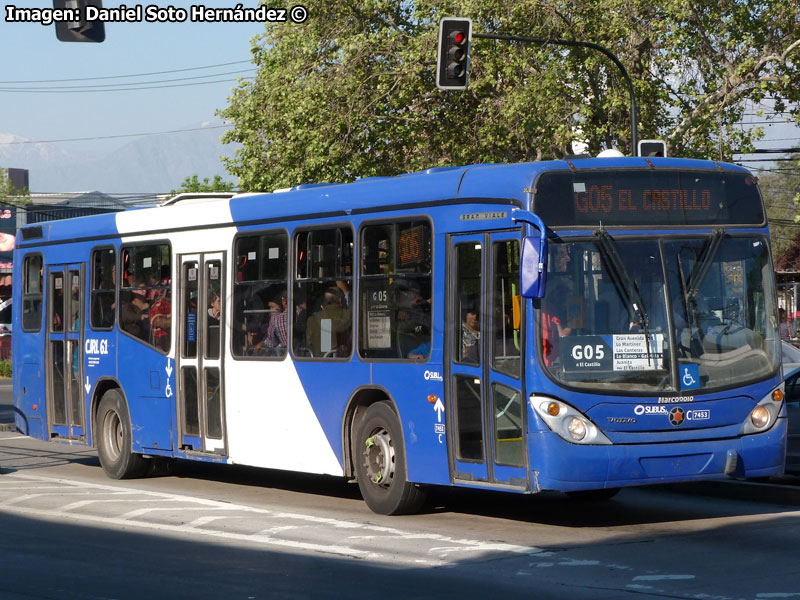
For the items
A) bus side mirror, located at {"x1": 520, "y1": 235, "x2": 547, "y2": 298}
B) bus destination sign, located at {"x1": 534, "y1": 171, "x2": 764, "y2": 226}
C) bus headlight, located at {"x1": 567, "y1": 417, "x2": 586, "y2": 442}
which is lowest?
bus headlight, located at {"x1": 567, "y1": 417, "x2": 586, "y2": 442}

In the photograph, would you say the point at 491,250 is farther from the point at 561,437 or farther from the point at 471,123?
the point at 471,123

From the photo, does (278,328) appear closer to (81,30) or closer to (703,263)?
(81,30)

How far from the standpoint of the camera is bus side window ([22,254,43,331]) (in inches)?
699

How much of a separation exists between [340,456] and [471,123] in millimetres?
21145

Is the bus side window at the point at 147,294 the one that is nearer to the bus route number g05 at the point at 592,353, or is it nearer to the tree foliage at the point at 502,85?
the bus route number g05 at the point at 592,353

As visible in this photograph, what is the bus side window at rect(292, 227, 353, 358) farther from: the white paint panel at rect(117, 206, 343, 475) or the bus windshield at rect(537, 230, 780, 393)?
the bus windshield at rect(537, 230, 780, 393)

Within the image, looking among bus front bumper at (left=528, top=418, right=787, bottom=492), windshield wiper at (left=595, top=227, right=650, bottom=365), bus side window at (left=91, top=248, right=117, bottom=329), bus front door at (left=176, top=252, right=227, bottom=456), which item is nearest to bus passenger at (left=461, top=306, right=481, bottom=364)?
bus front bumper at (left=528, top=418, right=787, bottom=492)

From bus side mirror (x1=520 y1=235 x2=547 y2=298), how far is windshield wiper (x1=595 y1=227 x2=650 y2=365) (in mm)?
725

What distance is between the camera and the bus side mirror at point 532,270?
33.4 ft

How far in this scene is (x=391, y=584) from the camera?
333 inches

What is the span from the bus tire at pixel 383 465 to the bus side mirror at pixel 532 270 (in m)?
2.30

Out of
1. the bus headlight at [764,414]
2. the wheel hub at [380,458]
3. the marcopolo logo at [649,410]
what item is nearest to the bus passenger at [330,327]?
the wheel hub at [380,458]

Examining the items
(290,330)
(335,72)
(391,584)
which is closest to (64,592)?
(391,584)

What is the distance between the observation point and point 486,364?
36.1 feet
